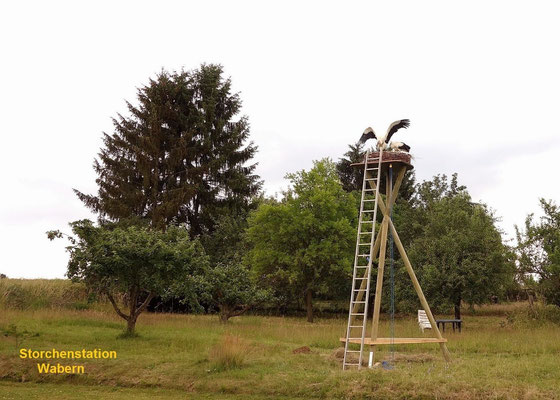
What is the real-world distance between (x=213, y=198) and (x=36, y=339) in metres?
25.4

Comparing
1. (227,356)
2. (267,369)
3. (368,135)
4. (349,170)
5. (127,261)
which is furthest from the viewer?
(349,170)

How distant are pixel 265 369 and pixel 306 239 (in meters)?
20.7

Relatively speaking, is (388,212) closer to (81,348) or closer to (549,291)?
(81,348)

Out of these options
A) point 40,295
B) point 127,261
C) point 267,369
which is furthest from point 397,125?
point 40,295

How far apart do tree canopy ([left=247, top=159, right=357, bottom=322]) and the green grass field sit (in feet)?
45.2

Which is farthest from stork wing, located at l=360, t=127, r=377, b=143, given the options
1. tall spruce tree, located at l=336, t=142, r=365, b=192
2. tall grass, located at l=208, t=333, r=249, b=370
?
tall spruce tree, located at l=336, t=142, r=365, b=192

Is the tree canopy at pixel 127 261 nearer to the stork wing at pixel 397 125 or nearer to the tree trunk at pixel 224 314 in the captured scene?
the tree trunk at pixel 224 314

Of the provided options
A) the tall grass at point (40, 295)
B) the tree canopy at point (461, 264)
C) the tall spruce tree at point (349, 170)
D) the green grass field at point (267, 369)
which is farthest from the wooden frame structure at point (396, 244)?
the tall spruce tree at point (349, 170)

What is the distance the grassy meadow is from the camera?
12.1m

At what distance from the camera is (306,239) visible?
34438 mm

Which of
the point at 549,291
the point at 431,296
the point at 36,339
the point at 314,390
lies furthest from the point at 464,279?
the point at 36,339

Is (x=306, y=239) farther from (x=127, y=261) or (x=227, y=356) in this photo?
(x=227, y=356)

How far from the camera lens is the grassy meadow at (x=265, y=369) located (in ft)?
39.5

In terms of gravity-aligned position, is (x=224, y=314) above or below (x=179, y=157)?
below
